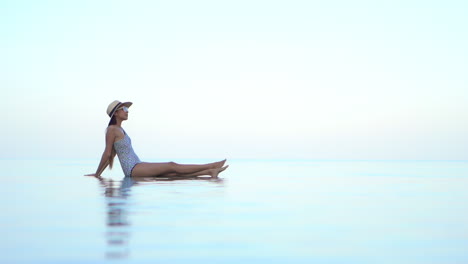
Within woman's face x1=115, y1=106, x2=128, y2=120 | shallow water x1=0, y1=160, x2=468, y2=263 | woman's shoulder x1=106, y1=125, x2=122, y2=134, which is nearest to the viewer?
shallow water x1=0, y1=160, x2=468, y2=263

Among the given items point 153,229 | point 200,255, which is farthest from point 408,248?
point 153,229

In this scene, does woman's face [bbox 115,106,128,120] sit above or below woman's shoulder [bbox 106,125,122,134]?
above

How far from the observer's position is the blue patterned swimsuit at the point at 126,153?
404 inches

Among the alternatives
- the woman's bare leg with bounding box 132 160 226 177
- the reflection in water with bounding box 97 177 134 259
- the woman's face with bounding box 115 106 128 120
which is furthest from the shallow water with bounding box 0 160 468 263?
the woman's face with bounding box 115 106 128 120

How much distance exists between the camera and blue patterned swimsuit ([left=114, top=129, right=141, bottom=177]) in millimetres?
10250

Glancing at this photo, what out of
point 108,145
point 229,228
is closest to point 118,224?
point 229,228

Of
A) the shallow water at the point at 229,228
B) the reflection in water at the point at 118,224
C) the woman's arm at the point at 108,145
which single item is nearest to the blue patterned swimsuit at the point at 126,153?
the woman's arm at the point at 108,145

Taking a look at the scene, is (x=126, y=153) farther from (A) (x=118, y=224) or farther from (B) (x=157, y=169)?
(A) (x=118, y=224)

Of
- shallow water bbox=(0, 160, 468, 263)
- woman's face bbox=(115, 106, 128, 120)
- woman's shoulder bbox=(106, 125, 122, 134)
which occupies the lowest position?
shallow water bbox=(0, 160, 468, 263)

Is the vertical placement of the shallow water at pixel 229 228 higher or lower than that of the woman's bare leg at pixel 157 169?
lower

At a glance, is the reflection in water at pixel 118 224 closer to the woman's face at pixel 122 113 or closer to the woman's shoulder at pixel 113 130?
the woman's shoulder at pixel 113 130

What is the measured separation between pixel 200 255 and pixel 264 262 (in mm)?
358

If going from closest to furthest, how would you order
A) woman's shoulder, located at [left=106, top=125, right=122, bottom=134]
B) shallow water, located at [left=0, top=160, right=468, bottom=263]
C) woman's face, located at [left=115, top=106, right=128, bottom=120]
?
shallow water, located at [left=0, top=160, right=468, bottom=263] → woman's shoulder, located at [left=106, top=125, right=122, bottom=134] → woman's face, located at [left=115, top=106, right=128, bottom=120]

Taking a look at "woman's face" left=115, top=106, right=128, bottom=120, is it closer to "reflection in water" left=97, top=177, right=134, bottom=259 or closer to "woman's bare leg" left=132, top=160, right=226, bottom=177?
"woman's bare leg" left=132, top=160, right=226, bottom=177
